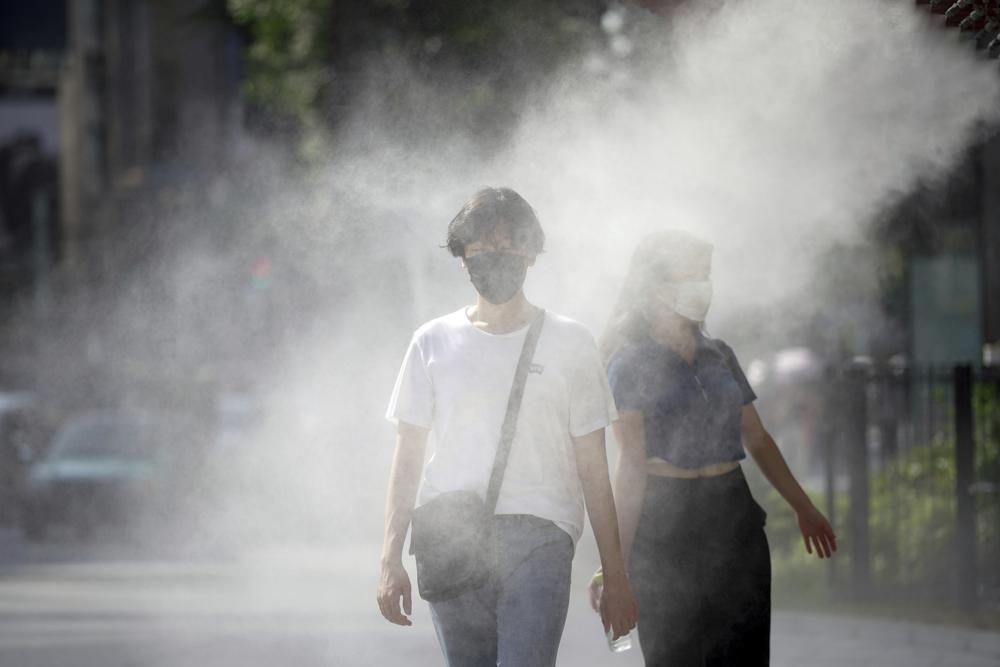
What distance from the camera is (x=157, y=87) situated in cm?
5684

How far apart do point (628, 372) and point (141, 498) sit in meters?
14.4

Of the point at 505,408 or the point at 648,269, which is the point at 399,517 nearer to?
the point at 505,408

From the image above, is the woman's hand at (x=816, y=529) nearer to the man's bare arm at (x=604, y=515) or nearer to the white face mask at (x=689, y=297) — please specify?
the white face mask at (x=689, y=297)

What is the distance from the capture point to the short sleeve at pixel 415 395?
478 centimetres

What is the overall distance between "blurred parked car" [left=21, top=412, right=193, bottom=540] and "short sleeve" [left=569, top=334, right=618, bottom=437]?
15013 mm

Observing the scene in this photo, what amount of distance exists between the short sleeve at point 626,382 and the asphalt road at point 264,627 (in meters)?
3.78

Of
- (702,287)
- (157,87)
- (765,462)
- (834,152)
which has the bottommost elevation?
(765,462)

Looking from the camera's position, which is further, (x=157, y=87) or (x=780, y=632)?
(x=157, y=87)

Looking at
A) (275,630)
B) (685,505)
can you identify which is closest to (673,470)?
(685,505)

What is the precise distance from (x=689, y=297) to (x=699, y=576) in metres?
0.80

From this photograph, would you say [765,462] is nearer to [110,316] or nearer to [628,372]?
[628,372]

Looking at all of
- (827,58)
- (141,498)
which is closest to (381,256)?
(141,498)

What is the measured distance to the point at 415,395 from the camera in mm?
4785

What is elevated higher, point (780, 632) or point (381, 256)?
point (381, 256)
